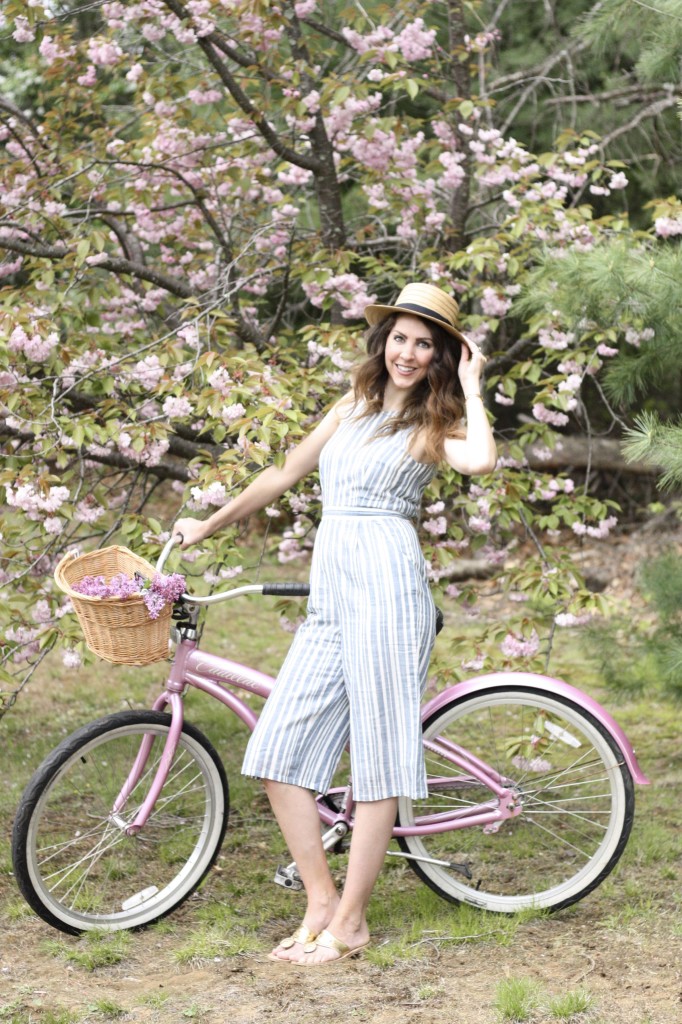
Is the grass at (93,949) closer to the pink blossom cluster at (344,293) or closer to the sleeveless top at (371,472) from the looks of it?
the sleeveless top at (371,472)

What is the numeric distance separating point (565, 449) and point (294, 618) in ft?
15.1

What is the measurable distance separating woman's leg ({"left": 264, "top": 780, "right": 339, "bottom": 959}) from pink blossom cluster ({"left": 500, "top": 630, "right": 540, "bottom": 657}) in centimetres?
100

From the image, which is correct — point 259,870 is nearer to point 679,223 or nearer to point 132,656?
point 132,656

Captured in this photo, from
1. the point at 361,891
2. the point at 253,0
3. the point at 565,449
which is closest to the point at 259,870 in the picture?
the point at 361,891

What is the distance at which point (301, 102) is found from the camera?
4125 millimetres

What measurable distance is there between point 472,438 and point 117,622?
0.94 meters

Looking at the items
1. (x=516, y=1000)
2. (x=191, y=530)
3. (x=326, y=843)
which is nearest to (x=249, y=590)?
(x=191, y=530)

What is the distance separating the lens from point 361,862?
282 centimetres

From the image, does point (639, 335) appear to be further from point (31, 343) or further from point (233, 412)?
point (31, 343)

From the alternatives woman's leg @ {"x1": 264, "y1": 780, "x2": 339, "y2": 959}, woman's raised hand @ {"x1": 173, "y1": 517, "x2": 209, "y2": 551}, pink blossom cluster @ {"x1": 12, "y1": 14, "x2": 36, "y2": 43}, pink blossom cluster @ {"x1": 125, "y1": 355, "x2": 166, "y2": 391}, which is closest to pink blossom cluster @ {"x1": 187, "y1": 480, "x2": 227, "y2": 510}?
woman's raised hand @ {"x1": 173, "y1": 517, "x2": 209, "y2": 551}

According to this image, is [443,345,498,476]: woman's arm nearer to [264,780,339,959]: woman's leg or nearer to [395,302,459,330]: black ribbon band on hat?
[395,302,459,330]: black ribbon band on hat

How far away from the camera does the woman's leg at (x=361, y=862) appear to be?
282 cm

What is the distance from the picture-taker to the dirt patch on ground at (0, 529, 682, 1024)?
2.56m

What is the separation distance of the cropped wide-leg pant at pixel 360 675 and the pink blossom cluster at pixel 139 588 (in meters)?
0.35
